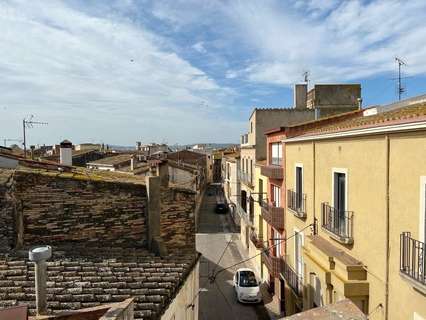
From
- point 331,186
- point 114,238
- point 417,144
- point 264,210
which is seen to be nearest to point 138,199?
point 114,238

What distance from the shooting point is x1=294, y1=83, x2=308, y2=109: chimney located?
2907 cm

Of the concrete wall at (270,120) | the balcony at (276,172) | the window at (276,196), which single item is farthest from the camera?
the concrete wall at (270,120)

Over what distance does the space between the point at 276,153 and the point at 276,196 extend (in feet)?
7.36

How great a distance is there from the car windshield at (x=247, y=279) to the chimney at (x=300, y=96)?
13.1m

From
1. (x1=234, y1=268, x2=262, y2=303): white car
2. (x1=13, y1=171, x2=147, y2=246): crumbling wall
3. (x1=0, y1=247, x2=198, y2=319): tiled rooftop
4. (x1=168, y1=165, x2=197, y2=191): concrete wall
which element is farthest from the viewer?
(x1=168, y1=165, x2=197, y2=191): concrete wall

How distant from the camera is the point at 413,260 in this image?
24.0 ft

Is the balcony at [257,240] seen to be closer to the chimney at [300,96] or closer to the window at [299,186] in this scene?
the window at [299,186]

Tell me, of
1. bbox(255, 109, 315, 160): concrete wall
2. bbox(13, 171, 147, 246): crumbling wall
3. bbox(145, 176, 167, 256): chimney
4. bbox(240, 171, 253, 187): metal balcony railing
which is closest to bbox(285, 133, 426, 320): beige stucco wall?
bbox(145, 176, 167, 256): chimney

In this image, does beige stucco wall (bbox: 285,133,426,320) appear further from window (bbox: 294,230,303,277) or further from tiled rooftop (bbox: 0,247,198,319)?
tiled rooftop (bbox: 0,247,198,319)

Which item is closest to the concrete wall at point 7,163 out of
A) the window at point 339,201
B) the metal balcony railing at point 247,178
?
the window at point 339,201

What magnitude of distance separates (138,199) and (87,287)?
3.88 metres

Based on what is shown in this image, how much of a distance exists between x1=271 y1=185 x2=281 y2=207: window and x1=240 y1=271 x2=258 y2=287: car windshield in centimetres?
475

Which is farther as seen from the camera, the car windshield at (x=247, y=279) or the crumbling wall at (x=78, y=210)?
the car windshield at (x=247, y=279)

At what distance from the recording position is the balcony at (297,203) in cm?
1469
